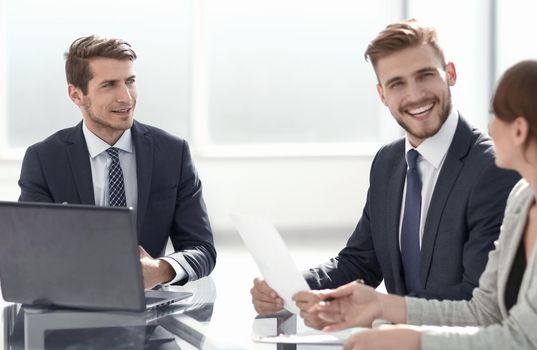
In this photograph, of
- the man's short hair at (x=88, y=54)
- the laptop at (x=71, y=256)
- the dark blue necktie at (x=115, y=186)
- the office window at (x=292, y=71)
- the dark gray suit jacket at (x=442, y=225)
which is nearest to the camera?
the laptop at (x=71, y=256)

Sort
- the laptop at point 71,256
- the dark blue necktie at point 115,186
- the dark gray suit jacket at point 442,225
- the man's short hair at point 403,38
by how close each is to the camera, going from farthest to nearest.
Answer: the dark blue necktie at point 115,186, the man's short hair at point 403,38, the dark gray suit jacket at point 442,225, the laptop at point 71,256

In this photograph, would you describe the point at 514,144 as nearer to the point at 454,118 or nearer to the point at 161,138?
the point at 454,118

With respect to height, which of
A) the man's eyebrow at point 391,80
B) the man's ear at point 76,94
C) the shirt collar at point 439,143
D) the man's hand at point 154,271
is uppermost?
the man's eyebrow at point 391,80

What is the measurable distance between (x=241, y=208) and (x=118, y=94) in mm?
5691

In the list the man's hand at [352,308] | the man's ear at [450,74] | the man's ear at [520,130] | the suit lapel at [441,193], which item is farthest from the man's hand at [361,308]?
the man's ear at [450,74]

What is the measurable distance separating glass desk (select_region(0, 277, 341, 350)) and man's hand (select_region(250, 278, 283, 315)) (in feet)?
0.11

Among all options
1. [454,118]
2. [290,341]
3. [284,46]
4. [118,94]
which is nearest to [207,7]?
[284,46]

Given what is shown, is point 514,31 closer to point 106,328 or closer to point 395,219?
point 395,219

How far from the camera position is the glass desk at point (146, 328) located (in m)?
2.32

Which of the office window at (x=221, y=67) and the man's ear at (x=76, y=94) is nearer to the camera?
the man's ear at (x=76, y=94)

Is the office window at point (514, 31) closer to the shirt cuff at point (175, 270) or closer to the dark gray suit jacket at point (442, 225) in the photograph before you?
the dark gray suit jacket at point (442, 225)

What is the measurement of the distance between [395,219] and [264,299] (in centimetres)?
50

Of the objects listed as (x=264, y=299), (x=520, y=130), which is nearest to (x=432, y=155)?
(x=264, y=299)

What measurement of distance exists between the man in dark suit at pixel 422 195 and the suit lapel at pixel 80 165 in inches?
35.9
